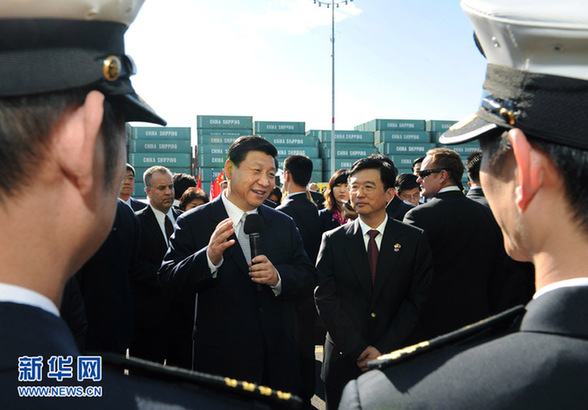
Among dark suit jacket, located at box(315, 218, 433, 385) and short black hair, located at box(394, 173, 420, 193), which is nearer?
dark suit jacket, located at box(315, 218, 433, 385)

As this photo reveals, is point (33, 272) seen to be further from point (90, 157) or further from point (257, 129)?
point (257, 129)

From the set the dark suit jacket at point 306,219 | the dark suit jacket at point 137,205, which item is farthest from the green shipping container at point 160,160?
the dark suit jacket at point 306,219

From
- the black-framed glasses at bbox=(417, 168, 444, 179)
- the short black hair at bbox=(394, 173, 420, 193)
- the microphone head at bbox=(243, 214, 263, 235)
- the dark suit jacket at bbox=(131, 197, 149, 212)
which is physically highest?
the short black hair at bbox=(394, 173, 420, 193)

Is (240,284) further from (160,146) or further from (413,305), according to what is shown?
(160,146)

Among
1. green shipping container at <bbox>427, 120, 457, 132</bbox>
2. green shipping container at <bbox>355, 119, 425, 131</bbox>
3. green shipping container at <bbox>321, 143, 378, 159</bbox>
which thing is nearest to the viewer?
green shipping container at <bbox>321, 143, 378, 159</bbox>

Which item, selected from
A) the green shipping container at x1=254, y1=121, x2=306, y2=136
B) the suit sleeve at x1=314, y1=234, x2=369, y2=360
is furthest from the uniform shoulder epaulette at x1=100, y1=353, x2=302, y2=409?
the green shipping container at x1=254, y1=121, x2=306, y2=136

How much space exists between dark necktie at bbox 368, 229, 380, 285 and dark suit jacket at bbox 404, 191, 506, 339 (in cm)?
63

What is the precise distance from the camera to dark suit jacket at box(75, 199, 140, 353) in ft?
10.2

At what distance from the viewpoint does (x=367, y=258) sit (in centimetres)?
328

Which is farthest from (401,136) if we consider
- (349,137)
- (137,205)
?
(137,205)

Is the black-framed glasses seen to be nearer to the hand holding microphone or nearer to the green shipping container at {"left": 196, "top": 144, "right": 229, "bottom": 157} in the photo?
the hand holding microphone

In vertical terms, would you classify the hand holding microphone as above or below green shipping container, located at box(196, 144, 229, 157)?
below

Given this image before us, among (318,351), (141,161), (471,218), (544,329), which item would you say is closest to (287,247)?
(471,218)

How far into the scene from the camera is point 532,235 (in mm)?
→ 951
